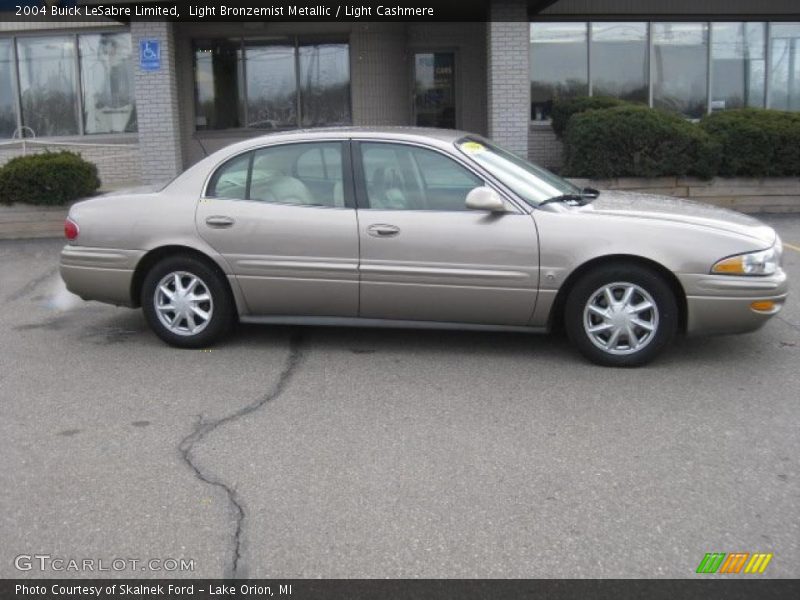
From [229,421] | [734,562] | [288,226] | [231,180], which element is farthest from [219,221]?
[734,562]

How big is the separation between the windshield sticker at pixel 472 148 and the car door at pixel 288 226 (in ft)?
2.66

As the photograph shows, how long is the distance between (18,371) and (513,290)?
339 cm

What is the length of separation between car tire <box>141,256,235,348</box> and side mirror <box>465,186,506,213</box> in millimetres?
1848

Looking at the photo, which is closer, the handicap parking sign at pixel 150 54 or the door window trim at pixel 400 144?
the door window trim at pixel 400 144

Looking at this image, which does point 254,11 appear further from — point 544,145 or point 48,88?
point 544,145

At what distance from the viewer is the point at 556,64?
51.6 feet

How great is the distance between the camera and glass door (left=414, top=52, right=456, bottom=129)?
16.3 metres

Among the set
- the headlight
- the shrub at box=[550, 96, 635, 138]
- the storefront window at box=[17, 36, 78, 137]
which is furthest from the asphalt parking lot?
the storefront window at box=[17, 36, 78, 137]

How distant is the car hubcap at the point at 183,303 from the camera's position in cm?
655

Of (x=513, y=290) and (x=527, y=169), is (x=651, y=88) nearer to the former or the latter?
(x=527, y=169)

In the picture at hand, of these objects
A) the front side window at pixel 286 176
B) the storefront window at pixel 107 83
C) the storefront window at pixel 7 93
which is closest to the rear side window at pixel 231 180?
the front side window at pixel 286 176

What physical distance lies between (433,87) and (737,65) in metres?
5.35

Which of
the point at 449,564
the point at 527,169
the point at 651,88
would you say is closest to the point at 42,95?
the point at 651,88

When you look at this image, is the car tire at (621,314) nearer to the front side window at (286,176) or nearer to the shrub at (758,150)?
the front side window at (286,176)
